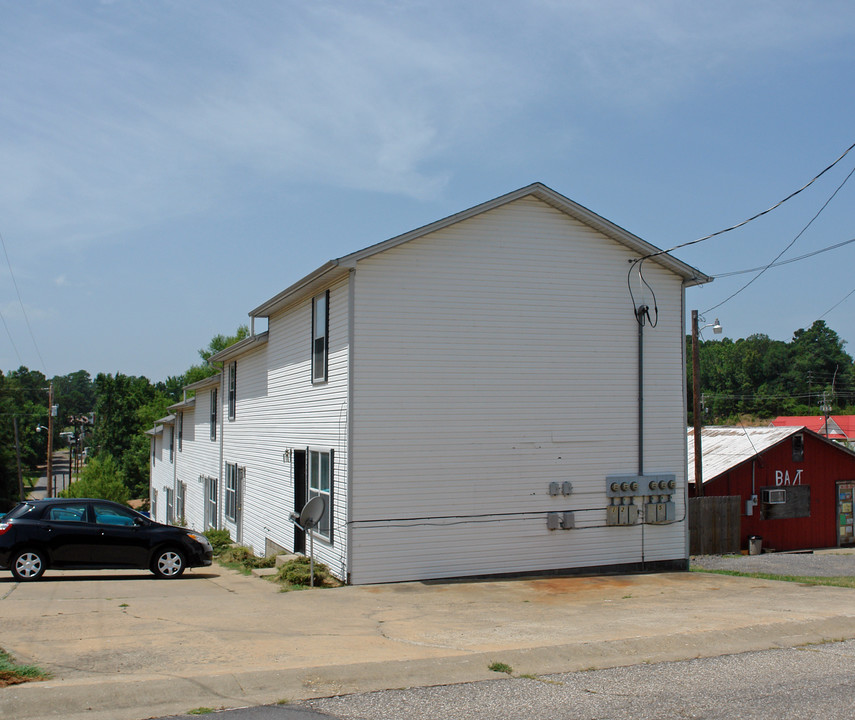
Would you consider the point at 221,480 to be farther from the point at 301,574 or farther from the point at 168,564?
the point at 301,574

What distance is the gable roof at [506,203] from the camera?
13.7 m

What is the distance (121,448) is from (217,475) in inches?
2596

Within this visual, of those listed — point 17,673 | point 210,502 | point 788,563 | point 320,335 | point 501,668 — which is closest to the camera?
point 17,673

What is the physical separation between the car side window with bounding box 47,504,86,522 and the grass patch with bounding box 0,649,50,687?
727 centimetres

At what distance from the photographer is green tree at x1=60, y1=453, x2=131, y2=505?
60.0m

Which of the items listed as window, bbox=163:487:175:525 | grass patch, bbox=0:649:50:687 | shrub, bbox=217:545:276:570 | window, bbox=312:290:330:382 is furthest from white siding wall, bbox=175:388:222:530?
grass patch, bbox=0:649:50:687

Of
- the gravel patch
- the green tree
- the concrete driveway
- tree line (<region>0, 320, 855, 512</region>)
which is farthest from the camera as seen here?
tree line (<region>0, 320, 855, 512</region>)

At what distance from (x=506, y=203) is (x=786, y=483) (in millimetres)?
18626

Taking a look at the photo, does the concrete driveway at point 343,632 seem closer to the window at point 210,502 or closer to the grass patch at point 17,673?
the grass patch at point 17,673

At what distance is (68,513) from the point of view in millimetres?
14000

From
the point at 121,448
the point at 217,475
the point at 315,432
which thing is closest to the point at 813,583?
the point at 315,432

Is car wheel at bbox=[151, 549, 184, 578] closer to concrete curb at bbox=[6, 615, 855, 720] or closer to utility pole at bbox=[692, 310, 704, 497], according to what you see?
concrete curb at bbox=[6, 615, 855, 720]

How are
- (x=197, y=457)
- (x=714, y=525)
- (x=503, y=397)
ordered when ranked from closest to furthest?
(x=503, y=397) → (x=714, y=525) → (x=197, y=457)

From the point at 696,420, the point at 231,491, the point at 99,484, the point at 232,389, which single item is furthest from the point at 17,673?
the point at 99,484
